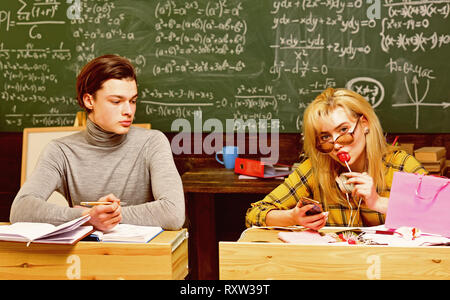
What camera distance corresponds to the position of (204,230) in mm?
2982

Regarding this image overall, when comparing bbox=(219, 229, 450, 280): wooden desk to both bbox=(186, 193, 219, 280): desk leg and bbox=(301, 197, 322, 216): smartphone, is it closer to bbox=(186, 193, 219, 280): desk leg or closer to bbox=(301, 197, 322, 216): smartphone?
bbox=(301, 197, 322, 216): smartphone

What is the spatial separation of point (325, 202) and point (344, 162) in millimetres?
231

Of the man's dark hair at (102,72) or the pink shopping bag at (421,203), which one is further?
the man's dark hair at (102,72)

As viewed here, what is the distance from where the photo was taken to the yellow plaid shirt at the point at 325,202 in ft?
6.47

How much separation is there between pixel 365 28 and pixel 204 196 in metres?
1.46

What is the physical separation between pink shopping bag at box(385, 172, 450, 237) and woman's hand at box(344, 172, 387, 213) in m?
0.16

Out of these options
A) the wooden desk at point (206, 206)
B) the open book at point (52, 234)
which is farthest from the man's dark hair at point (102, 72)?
the wooden desk at point (206, 206)

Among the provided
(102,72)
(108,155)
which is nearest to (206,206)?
(108,155)

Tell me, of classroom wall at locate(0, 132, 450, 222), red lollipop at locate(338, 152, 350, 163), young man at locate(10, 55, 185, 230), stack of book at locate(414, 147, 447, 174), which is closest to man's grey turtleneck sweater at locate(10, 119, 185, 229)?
young man at locate(10, 55, 185, 230)

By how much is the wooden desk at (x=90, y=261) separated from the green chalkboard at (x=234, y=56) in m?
2.05

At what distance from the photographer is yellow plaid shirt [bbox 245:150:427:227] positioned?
6.47ft

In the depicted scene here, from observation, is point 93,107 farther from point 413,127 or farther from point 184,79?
point 413,127

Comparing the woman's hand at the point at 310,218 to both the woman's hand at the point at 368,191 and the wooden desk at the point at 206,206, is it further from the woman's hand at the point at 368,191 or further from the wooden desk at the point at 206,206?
the wooden desk at the point at 206,206
